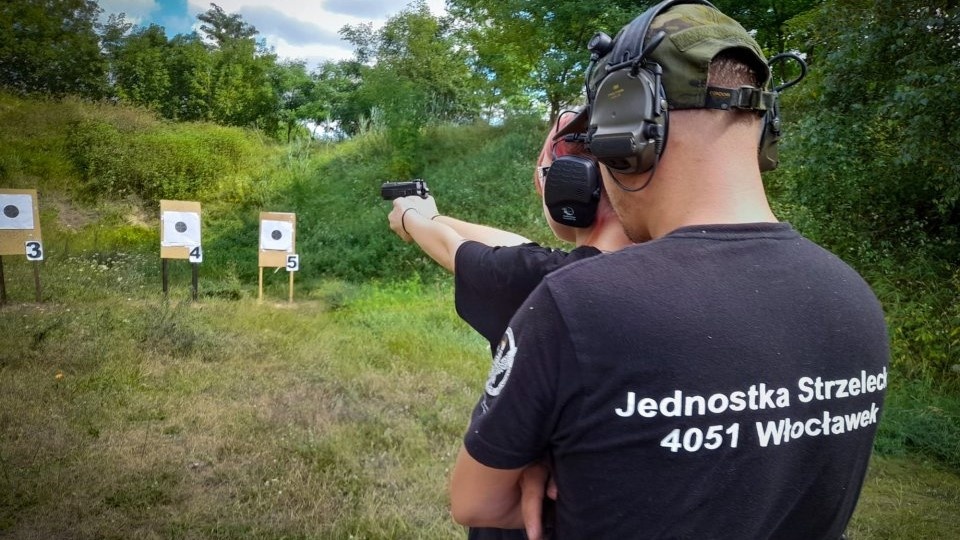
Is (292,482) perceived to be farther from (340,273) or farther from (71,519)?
(340,273)

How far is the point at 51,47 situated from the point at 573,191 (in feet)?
9.78

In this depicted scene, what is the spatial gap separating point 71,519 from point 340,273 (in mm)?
3820

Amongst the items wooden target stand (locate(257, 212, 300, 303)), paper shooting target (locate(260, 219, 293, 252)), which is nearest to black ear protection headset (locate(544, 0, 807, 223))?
wooden target stand (locate(257, 212, 300, 303))

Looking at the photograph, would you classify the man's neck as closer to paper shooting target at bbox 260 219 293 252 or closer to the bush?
the bush

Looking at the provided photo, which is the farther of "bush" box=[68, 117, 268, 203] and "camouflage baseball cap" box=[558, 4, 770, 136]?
"bush" box=[68, 117, 268, 203]

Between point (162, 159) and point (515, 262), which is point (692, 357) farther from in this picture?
point (162, 159)

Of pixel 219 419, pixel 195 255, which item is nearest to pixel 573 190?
pixel 219 419

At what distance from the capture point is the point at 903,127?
371cm

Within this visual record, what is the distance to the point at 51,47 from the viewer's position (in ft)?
9.70

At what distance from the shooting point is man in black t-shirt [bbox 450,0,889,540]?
23.0 inches

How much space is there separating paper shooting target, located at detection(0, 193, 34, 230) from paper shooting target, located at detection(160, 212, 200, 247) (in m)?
0.87

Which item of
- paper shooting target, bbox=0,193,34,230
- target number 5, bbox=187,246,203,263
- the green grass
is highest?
paper shooting target, bbox=0,193,34,230

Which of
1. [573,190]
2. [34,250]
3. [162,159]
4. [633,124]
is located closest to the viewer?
[633,124]

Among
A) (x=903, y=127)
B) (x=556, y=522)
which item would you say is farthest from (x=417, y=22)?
(x=556, y=522)
